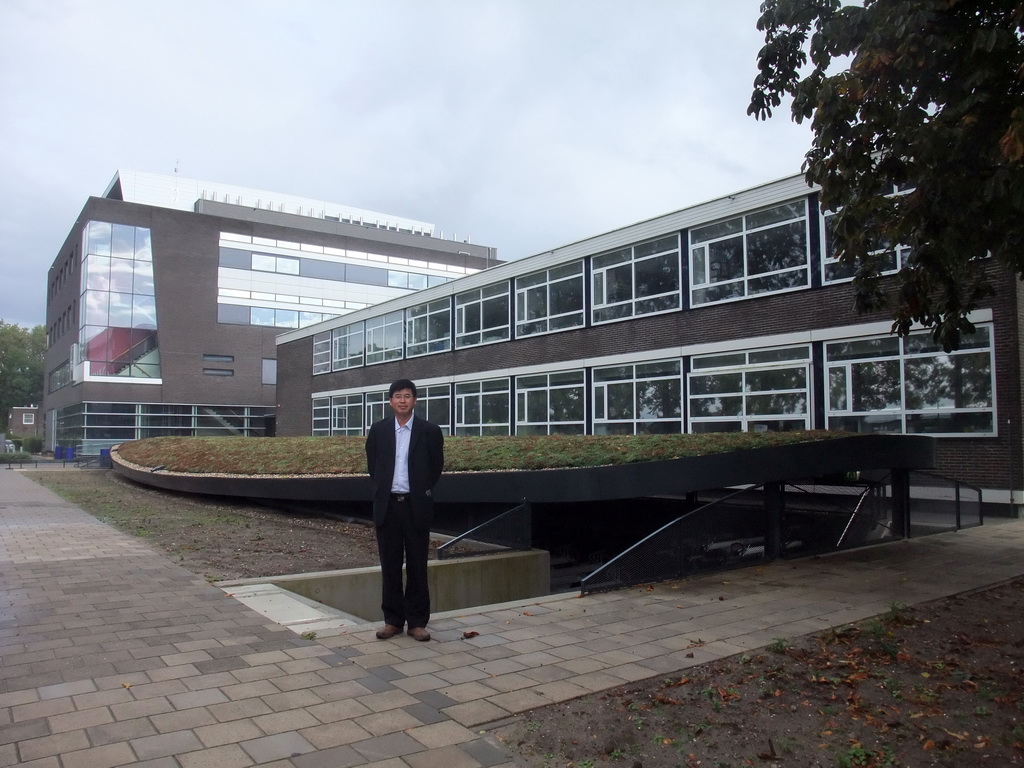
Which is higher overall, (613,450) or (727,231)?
(727,231)

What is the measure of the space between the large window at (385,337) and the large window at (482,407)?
5596 mm

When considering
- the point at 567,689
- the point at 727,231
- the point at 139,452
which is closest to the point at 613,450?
the point at 567,689

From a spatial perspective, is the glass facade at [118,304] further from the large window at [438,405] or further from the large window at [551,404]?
the large window at [551,404]

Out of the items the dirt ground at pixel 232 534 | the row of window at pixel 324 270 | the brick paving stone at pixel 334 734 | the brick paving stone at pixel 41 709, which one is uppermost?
the row of window at pixel 324 270

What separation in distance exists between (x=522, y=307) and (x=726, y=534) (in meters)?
17.8

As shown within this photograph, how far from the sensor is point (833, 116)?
703 cm

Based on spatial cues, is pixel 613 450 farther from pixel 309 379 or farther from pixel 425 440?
pixel 309 379

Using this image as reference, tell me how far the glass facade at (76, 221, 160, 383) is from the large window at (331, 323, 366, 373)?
13401 millimetres

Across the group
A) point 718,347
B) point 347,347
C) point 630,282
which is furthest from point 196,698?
point 347,347

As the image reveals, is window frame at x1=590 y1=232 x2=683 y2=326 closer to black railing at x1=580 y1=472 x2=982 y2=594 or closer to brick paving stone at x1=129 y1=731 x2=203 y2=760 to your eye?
black railing at x1=580 y1=472 x2=982 y2=594

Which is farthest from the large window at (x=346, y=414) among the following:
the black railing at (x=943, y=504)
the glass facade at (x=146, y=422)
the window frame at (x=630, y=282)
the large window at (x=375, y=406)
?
the black railing at (x=943, y=504)

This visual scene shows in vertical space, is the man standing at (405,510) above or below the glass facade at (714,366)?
below

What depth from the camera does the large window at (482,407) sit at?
26500mm

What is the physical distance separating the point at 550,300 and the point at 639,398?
5.06m
